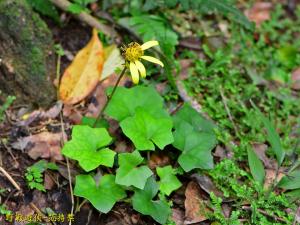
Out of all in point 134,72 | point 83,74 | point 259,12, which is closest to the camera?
point 134,72

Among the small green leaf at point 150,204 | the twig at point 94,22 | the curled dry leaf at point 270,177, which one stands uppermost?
the twig at point 94,22

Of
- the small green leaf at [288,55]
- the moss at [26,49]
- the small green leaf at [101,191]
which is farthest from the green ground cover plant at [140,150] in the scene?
the small green leaf at [288,55]

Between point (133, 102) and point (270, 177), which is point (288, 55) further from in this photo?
point (133, 102)

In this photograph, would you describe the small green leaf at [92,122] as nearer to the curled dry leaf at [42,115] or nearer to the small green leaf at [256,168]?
the curled dry leaf at [42,115]

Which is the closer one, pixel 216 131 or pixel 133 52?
pixel 133 52

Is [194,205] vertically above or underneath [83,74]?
underneath

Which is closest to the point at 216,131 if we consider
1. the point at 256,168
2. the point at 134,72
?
the point at 256,168
